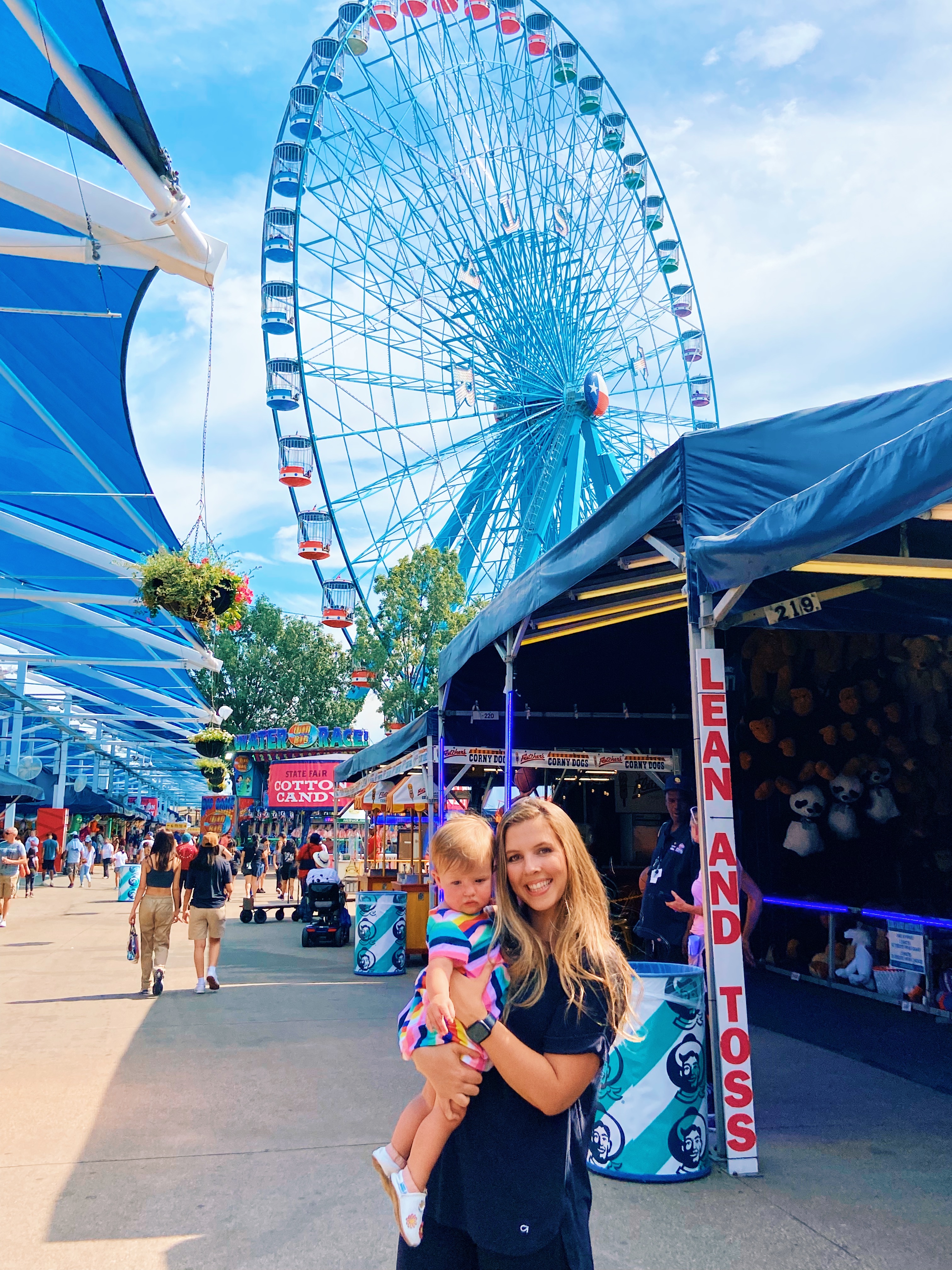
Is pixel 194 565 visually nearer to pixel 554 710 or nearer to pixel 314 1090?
pixel 554 710

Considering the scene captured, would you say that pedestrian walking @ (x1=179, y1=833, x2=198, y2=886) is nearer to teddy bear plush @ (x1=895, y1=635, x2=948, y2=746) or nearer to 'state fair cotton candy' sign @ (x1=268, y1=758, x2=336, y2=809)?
teddy bear plush @ (x1=895, y1=635, x2=948, y2=746)

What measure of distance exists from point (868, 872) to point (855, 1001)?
118 centimetres

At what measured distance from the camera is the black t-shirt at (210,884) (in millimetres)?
9078

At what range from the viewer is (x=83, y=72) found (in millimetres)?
5531

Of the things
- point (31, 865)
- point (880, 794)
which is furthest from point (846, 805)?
point (31, 865)

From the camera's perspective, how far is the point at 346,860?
104 feet

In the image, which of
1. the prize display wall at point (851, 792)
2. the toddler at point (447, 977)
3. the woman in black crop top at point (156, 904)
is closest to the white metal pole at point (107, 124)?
the toddler at point (447, 977)

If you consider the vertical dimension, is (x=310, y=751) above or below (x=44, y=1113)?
above

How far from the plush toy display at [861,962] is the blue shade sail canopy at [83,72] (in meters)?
7.49

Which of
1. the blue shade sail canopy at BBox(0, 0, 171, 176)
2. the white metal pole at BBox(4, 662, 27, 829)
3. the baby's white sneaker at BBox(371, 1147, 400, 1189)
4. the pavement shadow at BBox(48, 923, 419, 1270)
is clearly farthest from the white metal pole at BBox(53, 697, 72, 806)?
the baby's white sneaker at BBox(371, 1147, 400, 1189)

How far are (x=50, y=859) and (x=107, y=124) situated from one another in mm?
26176

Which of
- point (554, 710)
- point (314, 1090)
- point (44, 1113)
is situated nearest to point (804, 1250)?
point (314, 1090)

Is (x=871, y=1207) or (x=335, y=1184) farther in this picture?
(x=335, y=1184)

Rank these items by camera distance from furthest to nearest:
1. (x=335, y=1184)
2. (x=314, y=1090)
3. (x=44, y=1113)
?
(x=314, y=1090) < (x=44, y=1113) < (x=335, y=1184)
